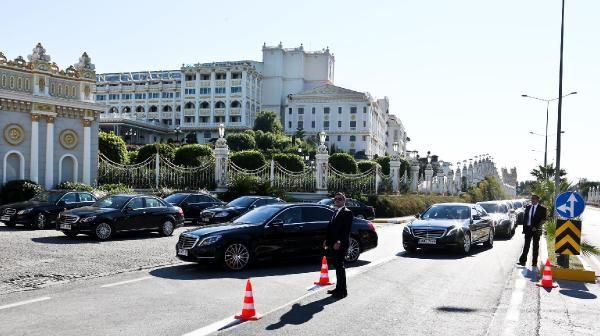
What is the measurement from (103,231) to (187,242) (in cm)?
615

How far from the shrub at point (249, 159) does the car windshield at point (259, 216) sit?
39.0 meters

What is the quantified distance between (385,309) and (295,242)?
4719 millimetres

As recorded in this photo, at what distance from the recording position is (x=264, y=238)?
13.1 metres

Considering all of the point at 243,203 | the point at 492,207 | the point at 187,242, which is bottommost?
the point at 492,207

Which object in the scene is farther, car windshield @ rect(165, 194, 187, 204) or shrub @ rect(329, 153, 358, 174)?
shrub @ rect(329, 153, 358, 174)

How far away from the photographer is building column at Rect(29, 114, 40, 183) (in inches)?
1044

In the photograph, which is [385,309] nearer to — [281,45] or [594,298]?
[594,298]

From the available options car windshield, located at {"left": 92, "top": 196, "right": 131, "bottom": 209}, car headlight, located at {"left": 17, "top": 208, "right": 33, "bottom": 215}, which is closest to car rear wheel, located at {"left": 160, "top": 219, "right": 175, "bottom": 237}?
car windshield, located at {"left": 92, "top": 196, "right": 131, "bottom": 209}

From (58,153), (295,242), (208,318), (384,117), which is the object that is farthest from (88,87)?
(384,117)

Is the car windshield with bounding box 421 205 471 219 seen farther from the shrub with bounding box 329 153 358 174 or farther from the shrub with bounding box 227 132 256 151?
the shrub with bounding box 227 132 256 151

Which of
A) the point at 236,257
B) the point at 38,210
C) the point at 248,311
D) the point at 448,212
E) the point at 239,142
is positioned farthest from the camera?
the point at 239,142

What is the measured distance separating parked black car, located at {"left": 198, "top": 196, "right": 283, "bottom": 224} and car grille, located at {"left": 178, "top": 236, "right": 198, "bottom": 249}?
9220 mm

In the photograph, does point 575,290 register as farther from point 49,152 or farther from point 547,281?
point 49,152

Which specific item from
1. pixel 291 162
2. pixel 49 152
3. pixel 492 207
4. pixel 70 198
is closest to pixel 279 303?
pixel 70 198
